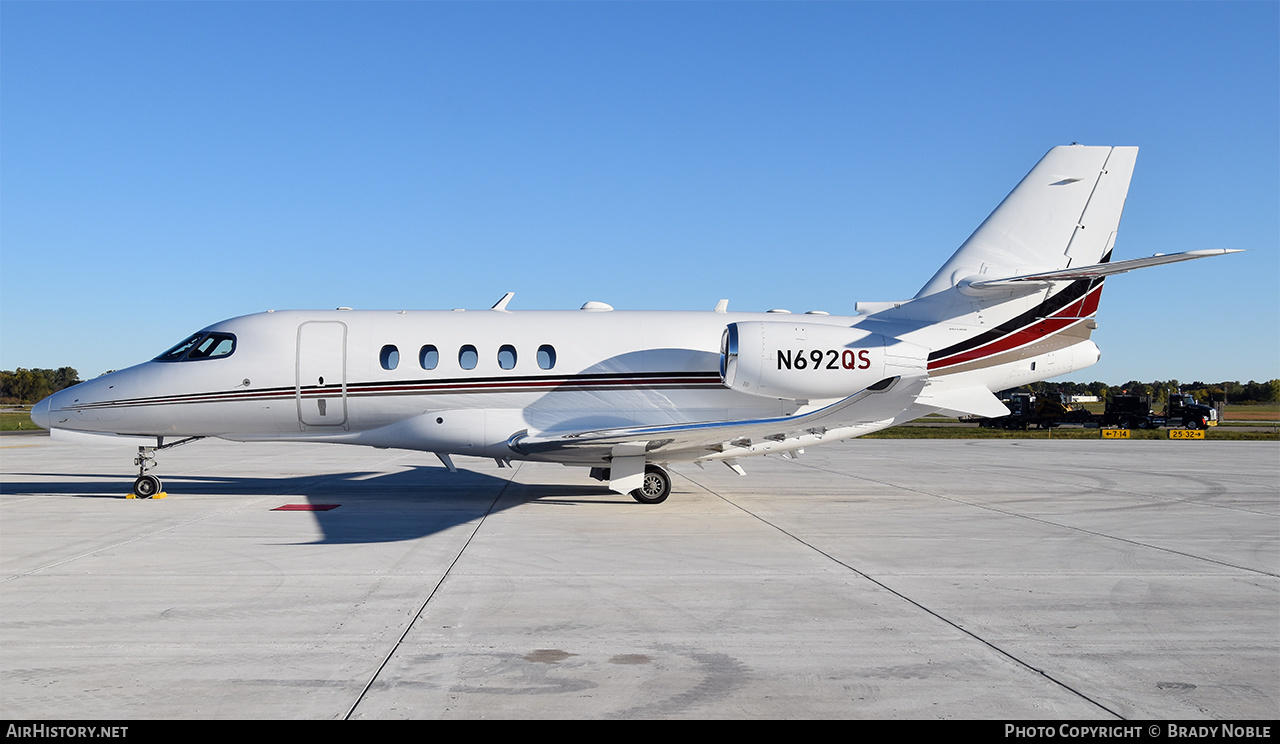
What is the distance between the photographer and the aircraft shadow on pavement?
12.1 metres

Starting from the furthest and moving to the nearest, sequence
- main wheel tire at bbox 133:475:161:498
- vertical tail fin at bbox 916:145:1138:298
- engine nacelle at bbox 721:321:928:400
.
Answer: main wheel tire at bbox 133:475:161:498 < vertical tail fin at bbox 916:145:1138:298 < engine nacelle at bbox 721:321:928:400

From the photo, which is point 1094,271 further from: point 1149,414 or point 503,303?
point 1149,414

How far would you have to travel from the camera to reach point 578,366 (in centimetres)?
1484

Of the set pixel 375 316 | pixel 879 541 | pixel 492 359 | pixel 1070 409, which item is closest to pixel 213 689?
pixel 879 541

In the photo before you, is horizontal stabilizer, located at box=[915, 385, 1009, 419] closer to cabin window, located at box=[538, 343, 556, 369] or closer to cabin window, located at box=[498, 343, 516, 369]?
cabin window, located at box=[538, 343, 556, 369]

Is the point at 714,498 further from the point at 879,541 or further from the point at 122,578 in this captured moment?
the point at 122,578

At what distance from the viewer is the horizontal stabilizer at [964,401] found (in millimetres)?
14234

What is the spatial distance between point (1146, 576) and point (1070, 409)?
163ft

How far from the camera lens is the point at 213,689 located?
516 cm

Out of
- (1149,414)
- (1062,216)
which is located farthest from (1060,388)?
(1062,216)

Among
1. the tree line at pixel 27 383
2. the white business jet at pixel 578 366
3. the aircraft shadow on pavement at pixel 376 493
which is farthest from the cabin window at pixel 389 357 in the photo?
the tree line at pixel 27 383

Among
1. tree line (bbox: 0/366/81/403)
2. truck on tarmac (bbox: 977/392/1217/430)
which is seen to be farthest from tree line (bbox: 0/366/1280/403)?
truck on tarmac (bbox: 977/392/1217/430)

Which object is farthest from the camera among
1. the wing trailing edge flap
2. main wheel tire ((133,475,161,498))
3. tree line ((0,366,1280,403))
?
tree line ((0,366,1280,403))

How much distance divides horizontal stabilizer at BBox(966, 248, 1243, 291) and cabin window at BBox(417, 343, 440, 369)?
29.4 ft
